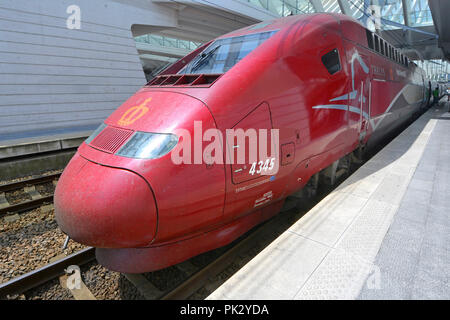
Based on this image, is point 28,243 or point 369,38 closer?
point 28,243

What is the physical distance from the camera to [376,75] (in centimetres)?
557

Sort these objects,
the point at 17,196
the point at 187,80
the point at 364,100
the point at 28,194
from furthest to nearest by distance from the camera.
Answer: the point at 28,194 → the point at 17,196 → the point at 364,100 → the point at 187,80

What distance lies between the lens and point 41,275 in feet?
10.2

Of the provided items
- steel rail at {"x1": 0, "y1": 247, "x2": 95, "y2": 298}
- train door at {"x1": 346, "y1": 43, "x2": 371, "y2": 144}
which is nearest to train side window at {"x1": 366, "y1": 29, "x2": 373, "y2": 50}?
train door at {"x1": 346, "y1": 43, "x2": 371, "y2": 144}

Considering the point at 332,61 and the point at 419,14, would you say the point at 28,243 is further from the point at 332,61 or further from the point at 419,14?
the point at 419,14

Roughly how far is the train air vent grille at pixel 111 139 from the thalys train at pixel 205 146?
15mm

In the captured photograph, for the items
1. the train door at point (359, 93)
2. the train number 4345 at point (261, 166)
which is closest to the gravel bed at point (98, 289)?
the train number 4345 at point (261, 166)

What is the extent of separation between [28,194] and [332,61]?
6.48 meters

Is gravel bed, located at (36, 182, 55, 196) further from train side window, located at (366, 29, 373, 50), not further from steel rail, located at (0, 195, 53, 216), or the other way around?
train side window, located at (366, 29, 373, 50)

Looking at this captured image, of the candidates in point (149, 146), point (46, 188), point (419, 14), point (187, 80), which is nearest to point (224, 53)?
point (187, 80)

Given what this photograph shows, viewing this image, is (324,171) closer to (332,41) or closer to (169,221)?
(332,41)

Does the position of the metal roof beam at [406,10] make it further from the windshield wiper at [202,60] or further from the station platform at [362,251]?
the windshield wiper at [202,60]

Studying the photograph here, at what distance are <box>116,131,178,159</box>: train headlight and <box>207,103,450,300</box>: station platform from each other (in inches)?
47.7

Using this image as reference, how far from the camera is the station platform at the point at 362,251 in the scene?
80.8 inches
